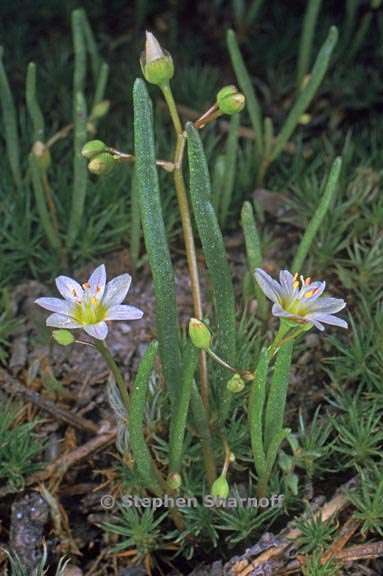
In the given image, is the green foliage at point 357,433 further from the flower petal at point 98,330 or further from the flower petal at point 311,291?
the flower petal at point 98,330

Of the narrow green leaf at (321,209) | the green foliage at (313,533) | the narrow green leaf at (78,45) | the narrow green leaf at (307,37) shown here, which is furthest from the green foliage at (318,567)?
the narrow green leaf at (307,37)

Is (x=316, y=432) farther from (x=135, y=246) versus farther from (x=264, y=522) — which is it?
(x=135, y=246)

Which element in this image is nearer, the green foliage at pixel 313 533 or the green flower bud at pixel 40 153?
the green foliage at pixel 313 533

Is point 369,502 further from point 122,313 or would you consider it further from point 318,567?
point 122,313

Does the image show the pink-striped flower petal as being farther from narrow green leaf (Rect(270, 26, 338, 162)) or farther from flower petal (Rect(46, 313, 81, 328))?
narrow green leaf (Rect(270, 26, 338, 162))

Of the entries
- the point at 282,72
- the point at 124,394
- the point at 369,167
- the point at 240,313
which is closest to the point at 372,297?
the point at 240,313
